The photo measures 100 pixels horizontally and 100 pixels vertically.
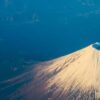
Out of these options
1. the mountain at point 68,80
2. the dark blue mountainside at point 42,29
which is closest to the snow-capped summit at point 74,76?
the mountain at point 68,80

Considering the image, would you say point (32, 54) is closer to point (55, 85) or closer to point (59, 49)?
point (59, 49)

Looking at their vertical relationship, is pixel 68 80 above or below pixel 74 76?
below

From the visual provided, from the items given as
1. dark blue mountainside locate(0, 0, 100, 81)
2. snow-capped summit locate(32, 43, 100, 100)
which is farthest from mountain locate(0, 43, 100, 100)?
dark blue mountainside locate(0, 0, 100, 81)

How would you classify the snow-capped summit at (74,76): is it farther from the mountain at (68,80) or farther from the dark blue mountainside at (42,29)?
the dark blue mountainside at (42,29)

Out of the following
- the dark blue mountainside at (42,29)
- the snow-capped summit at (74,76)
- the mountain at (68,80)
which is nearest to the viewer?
the snow-capped summit at (74,76)

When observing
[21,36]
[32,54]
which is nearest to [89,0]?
[21,36]

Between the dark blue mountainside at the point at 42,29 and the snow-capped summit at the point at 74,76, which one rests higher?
the dark blue mountainside at the point at 42,29

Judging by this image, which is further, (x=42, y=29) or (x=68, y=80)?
(x=42, y=29)

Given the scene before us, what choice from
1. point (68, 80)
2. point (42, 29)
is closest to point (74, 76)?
point (68, 80)

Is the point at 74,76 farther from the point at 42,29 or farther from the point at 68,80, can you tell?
the point at 42,29
